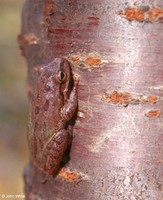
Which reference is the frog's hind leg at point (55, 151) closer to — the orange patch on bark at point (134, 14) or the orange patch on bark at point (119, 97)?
the orange patch on bark at point (119, 97)

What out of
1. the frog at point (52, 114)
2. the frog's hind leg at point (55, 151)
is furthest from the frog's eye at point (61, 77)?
the frog's hind leg at point (55, 151)

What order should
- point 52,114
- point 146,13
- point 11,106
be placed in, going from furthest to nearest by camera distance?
point 11,106 < point 52,114 < point 146,13

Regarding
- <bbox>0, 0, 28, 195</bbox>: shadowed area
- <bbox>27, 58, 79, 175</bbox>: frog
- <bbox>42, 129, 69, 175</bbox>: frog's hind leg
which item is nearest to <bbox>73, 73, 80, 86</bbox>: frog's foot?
<bbox>27, 58, 79, 175</bbox>: frog

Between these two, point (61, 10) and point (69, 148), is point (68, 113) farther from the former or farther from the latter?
point (61, 10)

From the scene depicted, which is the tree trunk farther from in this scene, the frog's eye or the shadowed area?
the shadowed area

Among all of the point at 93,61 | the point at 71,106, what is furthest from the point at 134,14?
the point at 71,106

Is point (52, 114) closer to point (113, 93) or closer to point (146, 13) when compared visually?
point (113, 93)

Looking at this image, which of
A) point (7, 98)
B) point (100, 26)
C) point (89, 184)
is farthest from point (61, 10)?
point (7, 98)
